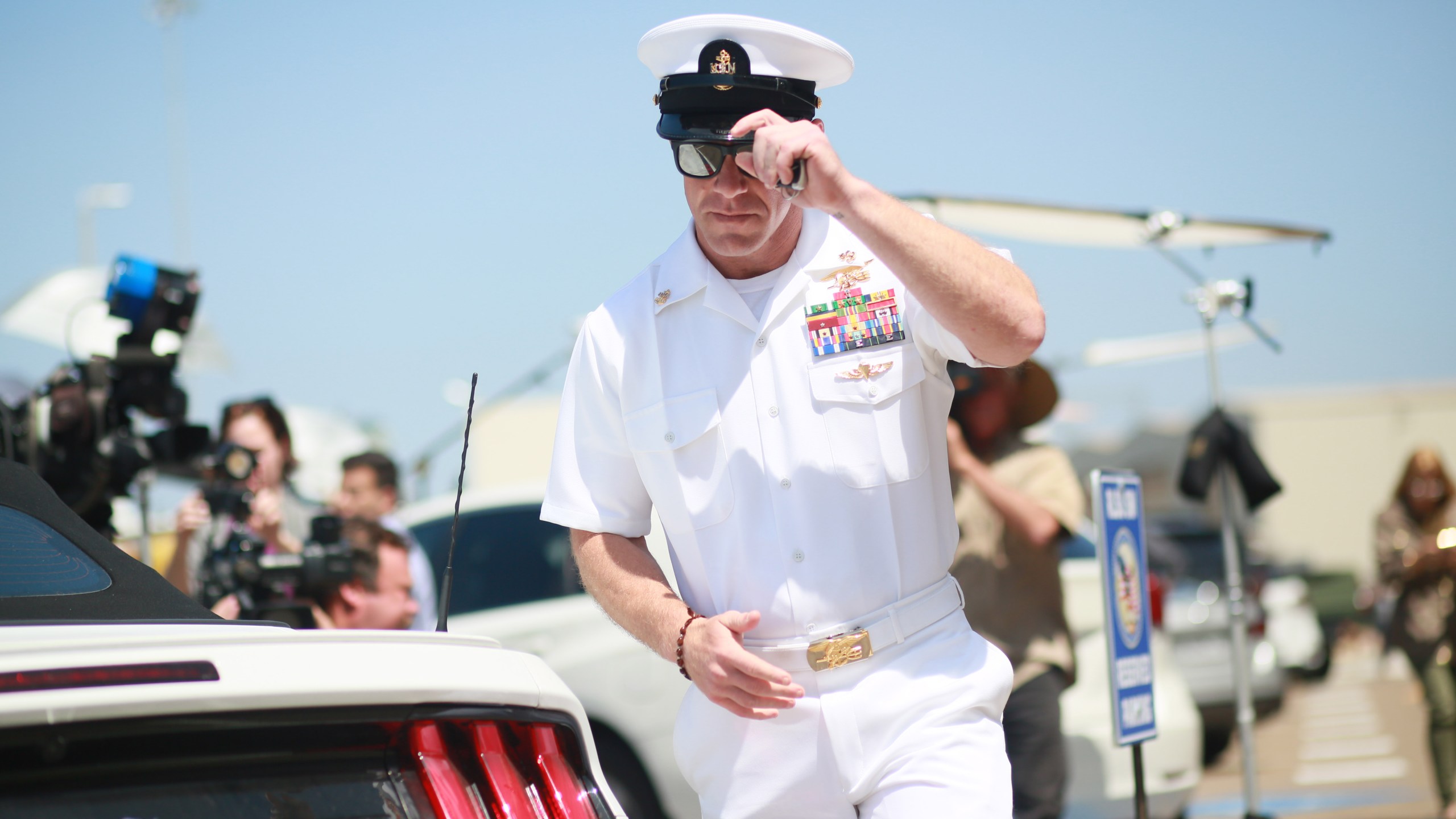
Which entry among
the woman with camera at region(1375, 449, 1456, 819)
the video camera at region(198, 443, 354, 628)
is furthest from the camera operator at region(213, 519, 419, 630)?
the woman with camera at region(1375, 449, 1456, 819)

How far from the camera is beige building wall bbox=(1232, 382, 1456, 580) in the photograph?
4594 centimetres

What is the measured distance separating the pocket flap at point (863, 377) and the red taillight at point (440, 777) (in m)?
0.90

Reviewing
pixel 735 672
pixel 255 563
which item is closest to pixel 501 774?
pixel 735 672

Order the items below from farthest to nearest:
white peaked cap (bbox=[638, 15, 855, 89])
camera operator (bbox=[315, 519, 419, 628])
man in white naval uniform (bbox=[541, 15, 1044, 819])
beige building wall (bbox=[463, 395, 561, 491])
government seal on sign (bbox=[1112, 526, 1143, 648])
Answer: beige building wall (bbox=[463, 395, 561, 491]) < camera operator (bbox=[315, 519, 419, 628]) < government seal on sign (bbox=[1112, 526, 1143, 648]) < white peaked cap (bbox=[638, 15, 855, 89]) < man in white naval uniform (bbox=[541, 15, 1044, 819])

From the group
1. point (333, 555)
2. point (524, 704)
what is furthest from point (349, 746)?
point (333, 555)

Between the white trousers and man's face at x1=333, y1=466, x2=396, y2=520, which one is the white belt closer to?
the white trousers

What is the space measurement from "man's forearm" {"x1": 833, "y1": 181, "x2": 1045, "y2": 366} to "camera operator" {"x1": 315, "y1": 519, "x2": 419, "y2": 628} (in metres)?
3.07

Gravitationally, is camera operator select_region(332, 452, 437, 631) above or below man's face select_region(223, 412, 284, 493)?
below

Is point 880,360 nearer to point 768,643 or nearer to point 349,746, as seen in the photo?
point 768,643

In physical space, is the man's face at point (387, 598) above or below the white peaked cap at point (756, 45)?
below

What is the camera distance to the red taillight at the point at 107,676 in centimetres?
159

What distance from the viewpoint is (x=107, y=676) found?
164 cm

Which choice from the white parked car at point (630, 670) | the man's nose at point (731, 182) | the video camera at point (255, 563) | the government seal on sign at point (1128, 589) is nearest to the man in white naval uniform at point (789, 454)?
the man's nose at point (731, 182)

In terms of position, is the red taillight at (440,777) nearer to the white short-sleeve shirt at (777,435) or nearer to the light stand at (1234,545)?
the white short-sleeve shirt at (777,435)
